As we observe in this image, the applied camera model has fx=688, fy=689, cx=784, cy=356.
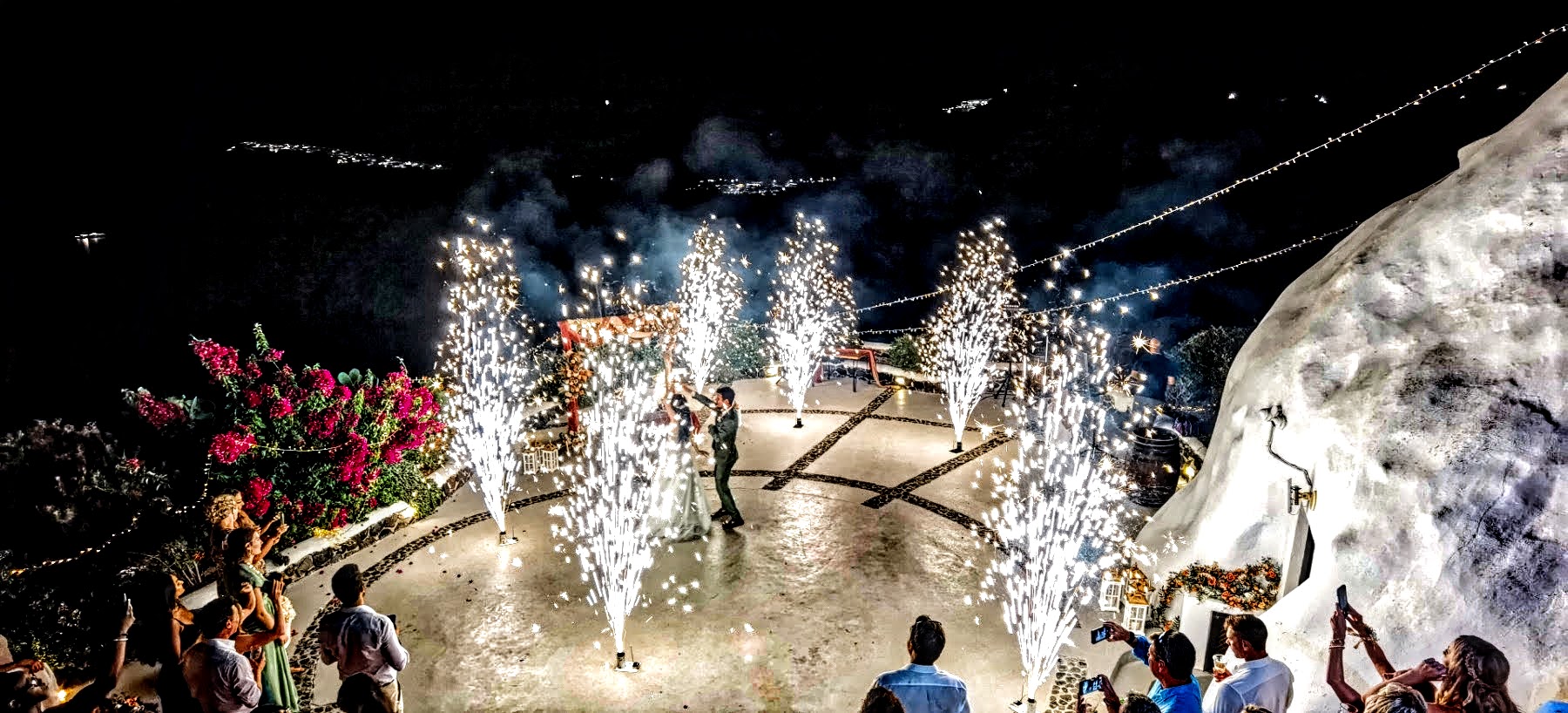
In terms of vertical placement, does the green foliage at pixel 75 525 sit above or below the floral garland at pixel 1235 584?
above

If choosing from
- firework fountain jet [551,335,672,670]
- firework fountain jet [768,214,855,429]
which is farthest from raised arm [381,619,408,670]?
firework fountain jet [768,214,855,429]

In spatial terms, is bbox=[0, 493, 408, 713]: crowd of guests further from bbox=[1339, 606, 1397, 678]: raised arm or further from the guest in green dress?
bbox=[1339, 606, 1397, 678]: raised arm

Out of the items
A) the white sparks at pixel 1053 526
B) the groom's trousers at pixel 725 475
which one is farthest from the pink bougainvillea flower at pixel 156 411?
the white sparks at pixel 1053 526

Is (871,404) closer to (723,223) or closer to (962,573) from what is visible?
(962,573)

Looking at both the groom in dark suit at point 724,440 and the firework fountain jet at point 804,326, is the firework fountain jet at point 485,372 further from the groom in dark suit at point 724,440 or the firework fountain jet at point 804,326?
the firework fountain jet at point 804,326

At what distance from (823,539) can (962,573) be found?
2203mm

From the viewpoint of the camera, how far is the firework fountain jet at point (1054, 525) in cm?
777

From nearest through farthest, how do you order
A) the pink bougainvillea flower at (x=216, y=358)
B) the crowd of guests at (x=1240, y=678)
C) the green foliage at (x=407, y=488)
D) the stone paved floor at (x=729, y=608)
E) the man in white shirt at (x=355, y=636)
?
the crowd of guests at (x=1240, y=678) < the man in white shirt at (x=355, y=636) < the stone paved floor at (x=729, y=608) < the pink bougainvillea flower at (x=216, y=358) < the green foliage at (x=407, y=488)

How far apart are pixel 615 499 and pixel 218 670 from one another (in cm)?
611

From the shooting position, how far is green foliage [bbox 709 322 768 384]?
73.0ft

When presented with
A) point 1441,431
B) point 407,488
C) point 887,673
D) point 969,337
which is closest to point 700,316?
point 969,337

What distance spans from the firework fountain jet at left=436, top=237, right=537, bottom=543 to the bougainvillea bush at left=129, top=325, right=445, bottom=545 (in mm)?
1298

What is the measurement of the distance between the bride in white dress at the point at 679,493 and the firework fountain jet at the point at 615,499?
0.12 m

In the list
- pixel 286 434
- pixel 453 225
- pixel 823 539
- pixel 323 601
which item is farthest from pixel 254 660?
pixel 453 225
